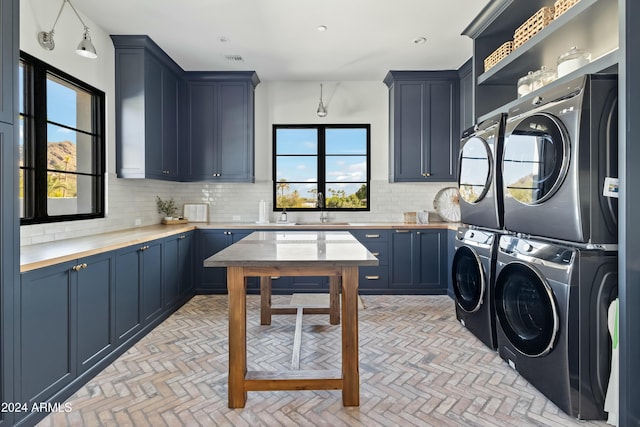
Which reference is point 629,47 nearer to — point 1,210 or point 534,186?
point 534,186

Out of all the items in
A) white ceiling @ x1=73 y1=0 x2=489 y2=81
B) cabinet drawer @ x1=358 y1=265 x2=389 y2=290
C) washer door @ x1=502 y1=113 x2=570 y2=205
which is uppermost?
white ceiling @ x1=73 y1=0 x2=489 y2=81

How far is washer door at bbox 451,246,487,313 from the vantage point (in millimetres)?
2766

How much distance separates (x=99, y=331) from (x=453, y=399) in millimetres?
2388

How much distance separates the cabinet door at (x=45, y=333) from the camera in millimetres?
1789

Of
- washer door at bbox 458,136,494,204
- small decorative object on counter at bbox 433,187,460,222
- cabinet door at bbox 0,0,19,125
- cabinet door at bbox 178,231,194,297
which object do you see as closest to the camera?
cabinet door at bbox 0,0,19,125

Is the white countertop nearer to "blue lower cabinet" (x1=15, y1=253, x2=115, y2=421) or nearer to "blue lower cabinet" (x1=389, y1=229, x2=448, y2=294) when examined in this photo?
"blue lower cabinet" (x1=15, y1=253, x2=115, y2=421)

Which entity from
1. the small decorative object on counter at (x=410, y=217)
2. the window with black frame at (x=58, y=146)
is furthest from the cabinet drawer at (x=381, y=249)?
the window with black frame at (x=58, y=146)

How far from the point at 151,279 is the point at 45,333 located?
1.24 m

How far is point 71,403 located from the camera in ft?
6.75

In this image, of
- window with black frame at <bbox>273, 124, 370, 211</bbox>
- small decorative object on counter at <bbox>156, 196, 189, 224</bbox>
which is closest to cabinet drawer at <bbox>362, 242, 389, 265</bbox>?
window with black frame at <bbox>273, 124, 370, 211</bbox>

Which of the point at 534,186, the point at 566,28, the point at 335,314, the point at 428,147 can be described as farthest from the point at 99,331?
the point at 428,147

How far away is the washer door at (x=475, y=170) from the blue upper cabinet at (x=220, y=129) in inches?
106

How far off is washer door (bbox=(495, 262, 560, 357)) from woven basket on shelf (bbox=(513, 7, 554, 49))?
1753 mm

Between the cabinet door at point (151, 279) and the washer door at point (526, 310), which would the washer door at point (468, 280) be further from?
the cabinet door at point (151, 279)
